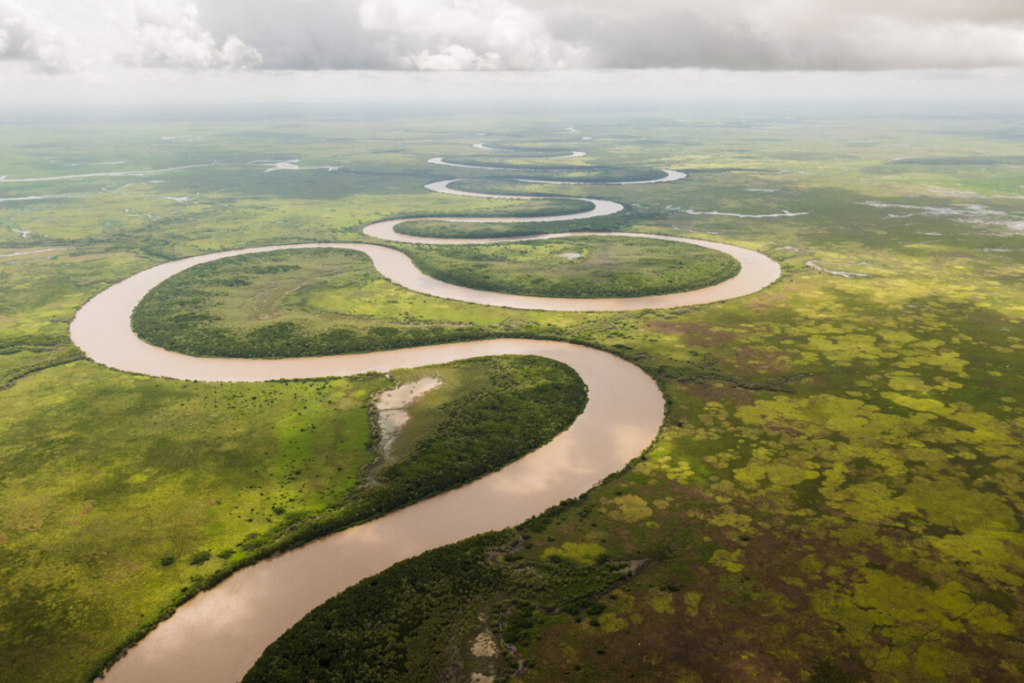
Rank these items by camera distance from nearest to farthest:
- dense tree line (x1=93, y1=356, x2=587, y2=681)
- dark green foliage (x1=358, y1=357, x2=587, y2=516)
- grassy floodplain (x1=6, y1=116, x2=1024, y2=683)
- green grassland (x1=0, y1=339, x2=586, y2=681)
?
grassy floodplain (x1=6, y1=116, x2=1024, y2=683), green grassland (x1=0, y1=339, x2=586, y2=681), dense tree line (x1=93, y1=356, x2=587, y2=681), dark green foliage (x1=358, y1=357, x2=587, y2=516)

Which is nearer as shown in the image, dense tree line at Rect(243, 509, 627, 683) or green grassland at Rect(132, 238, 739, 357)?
dense tree line at Rect(243, 509, 627, 683)

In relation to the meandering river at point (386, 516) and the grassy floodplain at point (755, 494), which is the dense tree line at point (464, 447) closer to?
the meandering river at point (386, 516)

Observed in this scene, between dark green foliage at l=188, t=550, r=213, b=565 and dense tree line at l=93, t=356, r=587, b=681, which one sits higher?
dense tree line at l=93, t=356, r=587, b=681

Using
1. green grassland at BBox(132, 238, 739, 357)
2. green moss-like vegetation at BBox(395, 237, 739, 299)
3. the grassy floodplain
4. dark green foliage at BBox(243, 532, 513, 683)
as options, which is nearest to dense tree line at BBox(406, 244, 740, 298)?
green moss-like vegetation at BBox(395, 237, 739, 299)

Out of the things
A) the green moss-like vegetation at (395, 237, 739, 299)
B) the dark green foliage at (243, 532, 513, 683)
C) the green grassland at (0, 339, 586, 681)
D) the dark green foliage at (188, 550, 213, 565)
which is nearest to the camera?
the dark green foliage at (243, 532, 513, 683)

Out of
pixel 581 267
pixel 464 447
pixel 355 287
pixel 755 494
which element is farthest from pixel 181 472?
pixel 581 267

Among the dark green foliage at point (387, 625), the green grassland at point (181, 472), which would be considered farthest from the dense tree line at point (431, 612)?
the green grassland at point (181, 472)

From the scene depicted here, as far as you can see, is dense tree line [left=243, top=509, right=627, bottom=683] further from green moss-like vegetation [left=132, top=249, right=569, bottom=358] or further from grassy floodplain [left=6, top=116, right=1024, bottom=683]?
green moss-like vegetation [left=132, top=249, right=569, bottom=358]
